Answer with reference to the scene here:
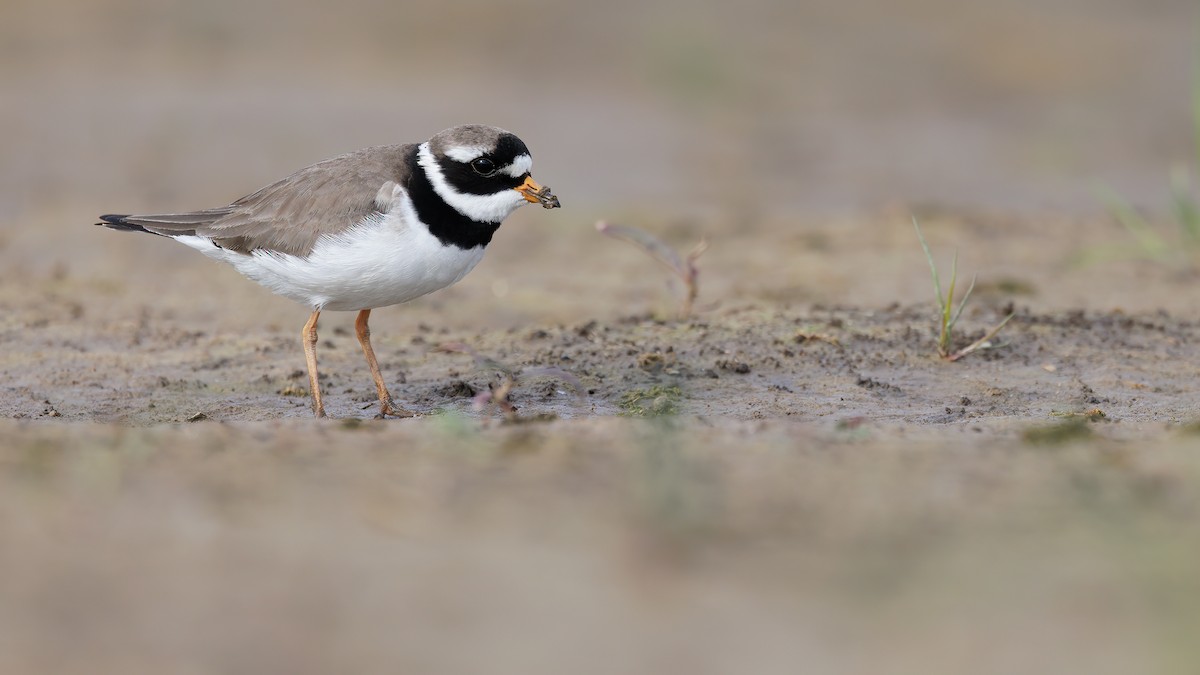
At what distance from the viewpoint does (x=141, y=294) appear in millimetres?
8289

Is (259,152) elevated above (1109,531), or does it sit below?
above

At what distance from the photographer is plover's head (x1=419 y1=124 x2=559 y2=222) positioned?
18.6 feet

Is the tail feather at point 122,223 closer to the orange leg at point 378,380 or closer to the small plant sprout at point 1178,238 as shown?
the orange leg at point 378,380

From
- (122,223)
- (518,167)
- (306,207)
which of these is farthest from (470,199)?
(122,223)

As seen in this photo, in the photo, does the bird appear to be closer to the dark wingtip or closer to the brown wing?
the brown wing

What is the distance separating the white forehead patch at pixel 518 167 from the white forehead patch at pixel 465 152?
0.46 ft

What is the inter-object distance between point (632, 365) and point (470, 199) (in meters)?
1.18

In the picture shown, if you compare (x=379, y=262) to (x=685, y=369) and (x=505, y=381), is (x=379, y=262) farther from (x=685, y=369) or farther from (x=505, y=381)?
(x=685, y=369)

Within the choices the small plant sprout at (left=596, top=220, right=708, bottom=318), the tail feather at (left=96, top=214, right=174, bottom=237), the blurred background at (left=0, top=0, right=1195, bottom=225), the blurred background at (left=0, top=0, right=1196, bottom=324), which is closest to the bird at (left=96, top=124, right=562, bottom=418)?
the tail feather at (left=96, top=214, right=174, bottom=237)

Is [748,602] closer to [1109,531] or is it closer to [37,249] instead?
[1109,531]

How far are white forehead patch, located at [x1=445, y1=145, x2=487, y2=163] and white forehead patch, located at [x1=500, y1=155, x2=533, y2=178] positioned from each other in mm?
139

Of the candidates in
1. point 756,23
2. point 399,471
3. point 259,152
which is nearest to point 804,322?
point 399,471

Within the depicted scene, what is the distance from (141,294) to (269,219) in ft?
8.76

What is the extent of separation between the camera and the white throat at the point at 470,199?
18.5 ft
